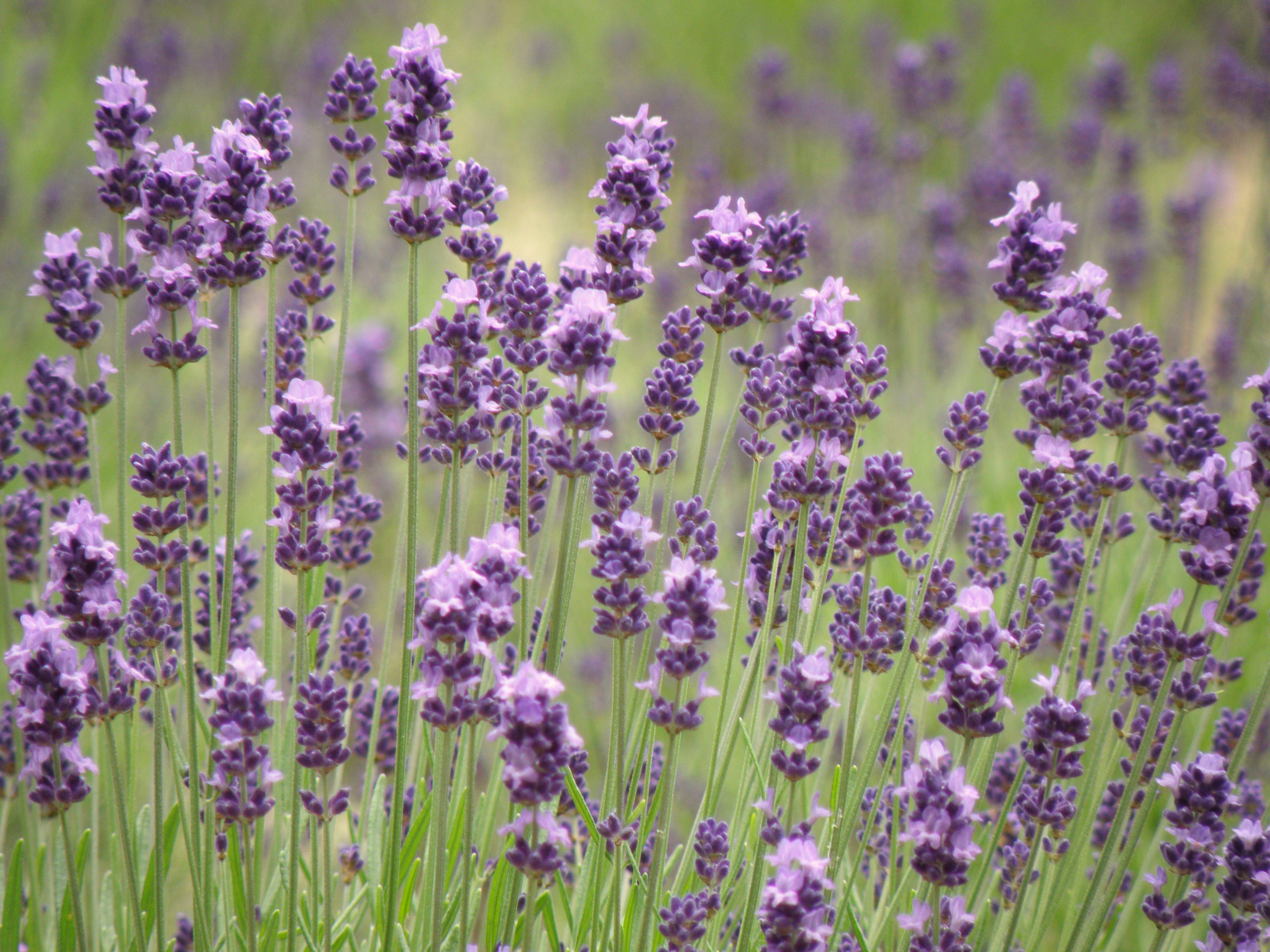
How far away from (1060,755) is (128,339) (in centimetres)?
487

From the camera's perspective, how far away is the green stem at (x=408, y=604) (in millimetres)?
1414

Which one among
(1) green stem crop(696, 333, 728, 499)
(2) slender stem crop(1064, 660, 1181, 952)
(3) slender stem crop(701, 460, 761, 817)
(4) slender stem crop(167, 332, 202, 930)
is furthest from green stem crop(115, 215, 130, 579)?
(2) slender stem crop(1064, 660, 1181, 952)

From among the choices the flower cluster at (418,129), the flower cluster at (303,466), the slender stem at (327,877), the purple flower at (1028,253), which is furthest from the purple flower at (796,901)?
the flower cluster at (418,129)

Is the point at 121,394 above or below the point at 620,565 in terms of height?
above

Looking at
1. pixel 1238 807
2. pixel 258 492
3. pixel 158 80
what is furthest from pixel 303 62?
pixel 1238 807

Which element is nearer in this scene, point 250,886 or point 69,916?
point 250,886

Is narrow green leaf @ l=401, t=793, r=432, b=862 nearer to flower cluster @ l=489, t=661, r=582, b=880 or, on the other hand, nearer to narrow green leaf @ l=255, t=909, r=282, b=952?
narrow green leaf @ l=255, t=909, r=282, b=952

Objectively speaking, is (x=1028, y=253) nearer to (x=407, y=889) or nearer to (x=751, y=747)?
(x=751, y=747)

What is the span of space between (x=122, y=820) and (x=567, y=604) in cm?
69

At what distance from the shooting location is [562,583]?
143cm

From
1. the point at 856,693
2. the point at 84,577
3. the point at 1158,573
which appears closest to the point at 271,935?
the point at 84,577

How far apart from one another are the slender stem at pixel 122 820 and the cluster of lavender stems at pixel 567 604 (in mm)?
10

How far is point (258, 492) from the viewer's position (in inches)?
192

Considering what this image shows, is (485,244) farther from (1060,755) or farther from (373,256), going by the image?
(373,256)
